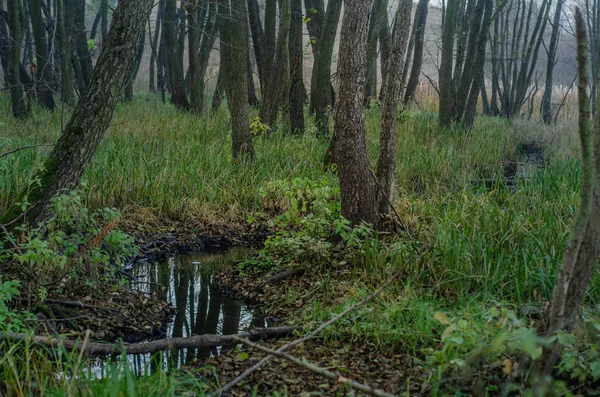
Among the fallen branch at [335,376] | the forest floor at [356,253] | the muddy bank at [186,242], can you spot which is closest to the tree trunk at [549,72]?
the forest floor at [356,253]

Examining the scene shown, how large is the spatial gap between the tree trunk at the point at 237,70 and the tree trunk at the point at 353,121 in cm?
289

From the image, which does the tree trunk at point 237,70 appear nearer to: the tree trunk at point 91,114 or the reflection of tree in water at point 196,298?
the reflection of tree in water at point 196,298

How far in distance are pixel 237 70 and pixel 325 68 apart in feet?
7.94

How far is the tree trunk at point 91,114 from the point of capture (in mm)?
4445

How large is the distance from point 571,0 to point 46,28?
57.9 ft

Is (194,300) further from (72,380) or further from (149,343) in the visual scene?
(72,380)

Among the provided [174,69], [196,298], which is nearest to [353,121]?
[196,298]

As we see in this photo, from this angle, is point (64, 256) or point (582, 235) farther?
point (64, 256)

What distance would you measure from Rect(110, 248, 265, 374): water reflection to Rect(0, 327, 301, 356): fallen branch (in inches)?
6.2

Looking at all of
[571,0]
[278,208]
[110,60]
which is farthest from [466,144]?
[571,0]

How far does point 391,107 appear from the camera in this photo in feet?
18.4

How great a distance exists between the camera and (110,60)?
14.6 feet

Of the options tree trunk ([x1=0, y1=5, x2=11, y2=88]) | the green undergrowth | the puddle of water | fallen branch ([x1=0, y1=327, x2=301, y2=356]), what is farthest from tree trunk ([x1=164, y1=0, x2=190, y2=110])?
the green undergrowth

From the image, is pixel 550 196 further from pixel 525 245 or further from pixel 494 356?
pixel 494 356
